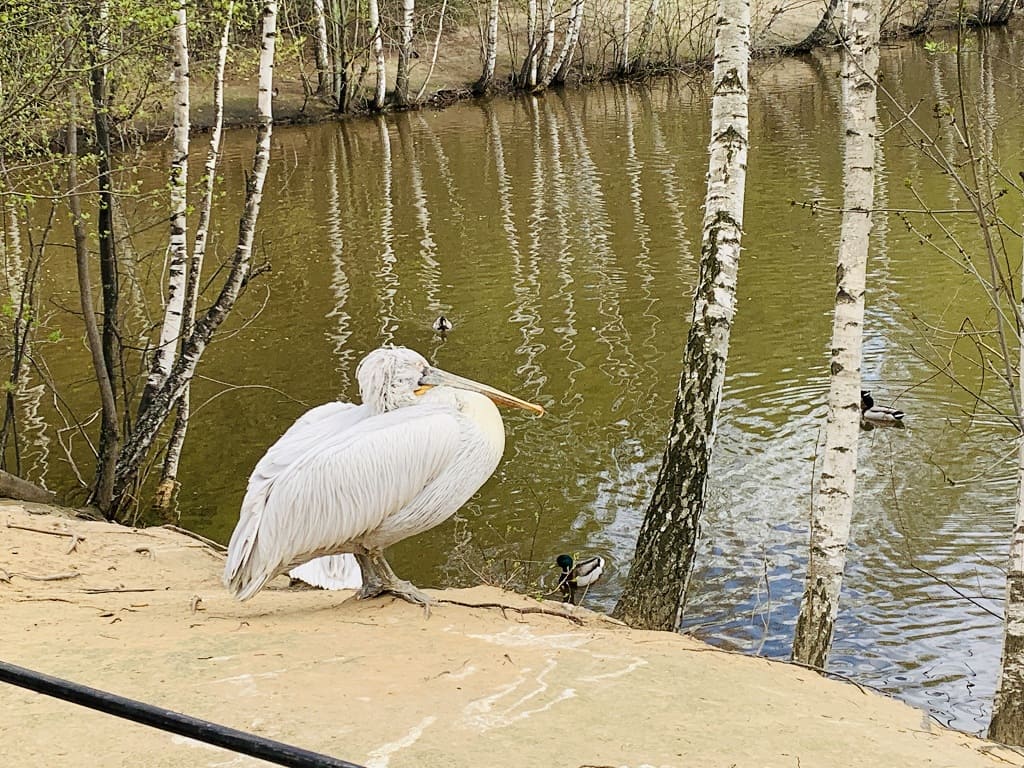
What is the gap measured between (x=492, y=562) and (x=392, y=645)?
388cm

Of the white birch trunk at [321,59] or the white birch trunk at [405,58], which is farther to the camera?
the white birch trunk at [405,58]

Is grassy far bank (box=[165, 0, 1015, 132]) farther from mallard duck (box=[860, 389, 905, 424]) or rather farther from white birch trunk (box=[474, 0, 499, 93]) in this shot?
mallard duck (box=[860, 389, 905, 424])

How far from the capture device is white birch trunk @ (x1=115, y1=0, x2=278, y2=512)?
8719mm

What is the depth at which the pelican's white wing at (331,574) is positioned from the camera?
619 centimetres

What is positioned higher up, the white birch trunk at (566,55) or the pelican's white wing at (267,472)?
the white birch trunk at (566,55)

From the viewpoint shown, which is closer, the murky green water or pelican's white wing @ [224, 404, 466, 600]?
pelican's white wing @ [224, 404, 466, 600]

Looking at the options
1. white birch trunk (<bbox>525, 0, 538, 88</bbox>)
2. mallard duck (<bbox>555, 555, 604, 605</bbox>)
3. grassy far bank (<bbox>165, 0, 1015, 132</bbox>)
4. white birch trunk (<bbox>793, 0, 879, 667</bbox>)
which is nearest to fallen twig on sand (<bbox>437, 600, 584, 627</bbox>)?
white birch trunk (<bbox>793, 0, 879, 667</bbox>)

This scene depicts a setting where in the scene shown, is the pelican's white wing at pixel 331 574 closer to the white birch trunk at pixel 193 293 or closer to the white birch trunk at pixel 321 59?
the white birch trunk at pixel 193 293

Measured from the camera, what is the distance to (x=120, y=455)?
9.15m

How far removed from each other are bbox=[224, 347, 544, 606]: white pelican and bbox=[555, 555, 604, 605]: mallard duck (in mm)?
2595

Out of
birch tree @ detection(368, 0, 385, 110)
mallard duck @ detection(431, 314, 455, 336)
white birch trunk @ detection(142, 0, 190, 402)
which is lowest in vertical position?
mallard duck @ detection(431, 314, 455, 336)

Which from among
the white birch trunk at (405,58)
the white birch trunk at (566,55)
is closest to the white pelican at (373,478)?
the white birch trunk at (405,58)

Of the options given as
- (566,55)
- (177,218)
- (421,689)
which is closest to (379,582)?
(421,689)

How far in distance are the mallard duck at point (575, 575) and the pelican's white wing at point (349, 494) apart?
2.79 m
